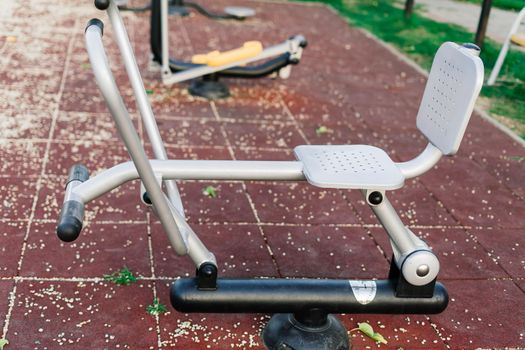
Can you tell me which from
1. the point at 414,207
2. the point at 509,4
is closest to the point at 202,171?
the point at 414,207

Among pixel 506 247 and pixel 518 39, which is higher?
pixel 518 39

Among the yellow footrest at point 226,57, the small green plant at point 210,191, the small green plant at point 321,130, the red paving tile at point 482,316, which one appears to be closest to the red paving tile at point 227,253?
the small green plant at point 210,191

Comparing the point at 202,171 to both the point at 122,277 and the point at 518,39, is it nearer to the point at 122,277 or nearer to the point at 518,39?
the point at 122,277

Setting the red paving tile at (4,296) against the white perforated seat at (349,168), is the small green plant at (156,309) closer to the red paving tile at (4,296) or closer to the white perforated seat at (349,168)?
the red paving tile at (4,296)

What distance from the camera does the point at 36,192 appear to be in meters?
3.60

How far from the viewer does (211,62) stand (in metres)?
5.16

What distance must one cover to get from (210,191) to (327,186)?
171 centimetres

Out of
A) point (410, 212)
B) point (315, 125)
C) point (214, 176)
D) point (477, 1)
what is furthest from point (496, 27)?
point (214, 176)

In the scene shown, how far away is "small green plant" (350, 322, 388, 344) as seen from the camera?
2.63 meters

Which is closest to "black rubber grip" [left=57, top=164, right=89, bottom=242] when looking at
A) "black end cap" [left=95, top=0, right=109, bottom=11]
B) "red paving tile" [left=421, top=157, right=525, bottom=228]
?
"black end cap" [left=95, top=0, right=109, bottom=11]

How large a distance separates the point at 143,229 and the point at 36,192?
719 mm

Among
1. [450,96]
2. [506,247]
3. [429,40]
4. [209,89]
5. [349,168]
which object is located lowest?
[429,40]

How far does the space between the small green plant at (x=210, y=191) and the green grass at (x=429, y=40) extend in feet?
8.99

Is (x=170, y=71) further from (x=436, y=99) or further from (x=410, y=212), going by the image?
(x=436, y=99)
